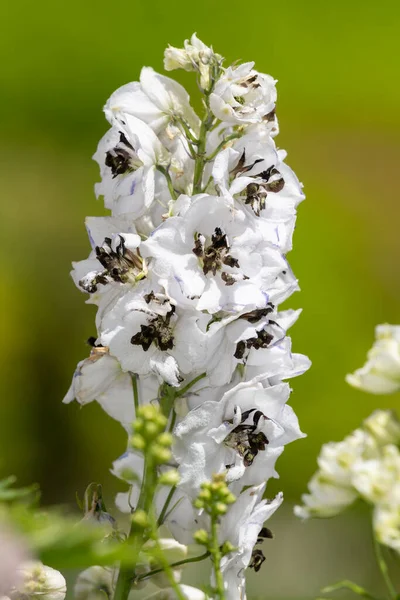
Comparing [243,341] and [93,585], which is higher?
[243,341]

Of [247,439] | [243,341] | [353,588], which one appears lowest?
[353,588]

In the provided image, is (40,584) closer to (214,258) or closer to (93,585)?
(93,585)

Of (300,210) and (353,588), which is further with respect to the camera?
(300,210)

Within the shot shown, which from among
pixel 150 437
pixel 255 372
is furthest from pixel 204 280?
pixel 150 437

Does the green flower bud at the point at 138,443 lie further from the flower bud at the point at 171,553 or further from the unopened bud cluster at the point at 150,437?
the flower bud at the point at 171,553

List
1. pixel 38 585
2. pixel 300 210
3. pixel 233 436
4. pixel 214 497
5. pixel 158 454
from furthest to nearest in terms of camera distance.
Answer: pixel 300 210
pixel 233 436
pixel 38 585
pixel 214 497
pixel 158 454

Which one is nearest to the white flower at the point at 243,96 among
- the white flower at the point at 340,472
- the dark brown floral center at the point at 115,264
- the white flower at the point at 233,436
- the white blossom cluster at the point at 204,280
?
the white blossom cluster at the point at 204,280

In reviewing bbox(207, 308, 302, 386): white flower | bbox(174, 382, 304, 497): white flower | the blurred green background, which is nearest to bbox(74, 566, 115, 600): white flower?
bbox(174, 382, 304, 497): white flower
